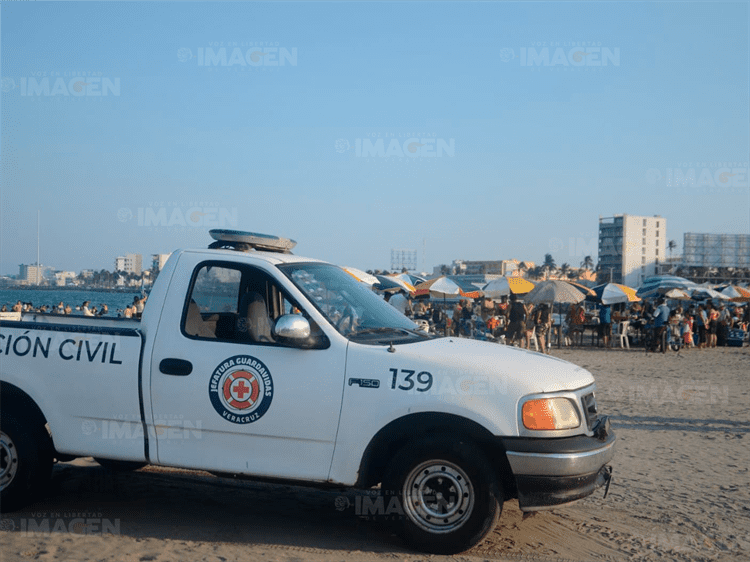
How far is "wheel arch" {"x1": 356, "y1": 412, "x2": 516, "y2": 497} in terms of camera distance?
15.1 ft

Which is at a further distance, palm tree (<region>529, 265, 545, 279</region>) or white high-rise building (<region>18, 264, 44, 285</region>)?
palm tree (<region>529, 265, 545, 279</region>)

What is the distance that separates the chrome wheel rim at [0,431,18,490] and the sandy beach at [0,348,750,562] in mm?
294

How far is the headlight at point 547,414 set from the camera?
4523mm

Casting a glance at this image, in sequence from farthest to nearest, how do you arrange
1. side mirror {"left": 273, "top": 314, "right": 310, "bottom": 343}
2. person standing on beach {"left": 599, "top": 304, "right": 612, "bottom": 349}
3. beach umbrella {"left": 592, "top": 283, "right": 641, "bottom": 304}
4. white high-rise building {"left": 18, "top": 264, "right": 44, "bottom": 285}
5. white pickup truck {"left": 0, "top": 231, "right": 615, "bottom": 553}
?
person standing on beach {"left": 599, "top": 304, "right": 612, "bottom": 349}, beach umbrella {"left": 592, "top": 283, "right": 641, "bottom": 304}, white high-rise building {"left": 18, "top": 264, "right": 44, "bottom": 285}, side mirror {"left": 273, "top": 314, "right": 310, "bottom": 343}, white pickup truck {"left": 0, "top": 231, "right": 615, "bottom": 553}

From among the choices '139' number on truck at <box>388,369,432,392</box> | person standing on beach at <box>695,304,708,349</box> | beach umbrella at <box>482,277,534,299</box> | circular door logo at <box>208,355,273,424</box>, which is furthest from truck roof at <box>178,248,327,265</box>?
person standing on beach at <box>695,304,708,349</box>

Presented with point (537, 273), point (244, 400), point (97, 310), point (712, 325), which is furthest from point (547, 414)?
point (537, 273)

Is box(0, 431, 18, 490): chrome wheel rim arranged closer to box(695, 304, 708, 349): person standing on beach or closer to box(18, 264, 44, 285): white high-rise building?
box(18, 264, 44, 285): white high-rise building

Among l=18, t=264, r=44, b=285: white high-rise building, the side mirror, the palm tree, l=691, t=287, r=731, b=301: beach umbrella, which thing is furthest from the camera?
the palm tree

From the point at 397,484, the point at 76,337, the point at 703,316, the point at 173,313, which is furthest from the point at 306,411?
the point at 703,316

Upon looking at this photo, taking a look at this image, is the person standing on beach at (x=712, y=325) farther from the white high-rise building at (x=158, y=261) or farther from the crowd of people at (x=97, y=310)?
the white high-rise building at (x=158, y=261)

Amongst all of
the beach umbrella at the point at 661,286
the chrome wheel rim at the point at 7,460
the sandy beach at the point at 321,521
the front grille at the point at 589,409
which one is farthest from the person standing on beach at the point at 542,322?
the chrome wheel rim at the point at 7,460

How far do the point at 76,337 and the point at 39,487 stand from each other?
118 centimetres

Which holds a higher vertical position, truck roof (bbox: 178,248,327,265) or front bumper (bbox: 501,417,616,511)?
truck roof (bbox: 178,248,327,265)

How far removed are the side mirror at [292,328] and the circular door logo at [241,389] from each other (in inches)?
11.9
